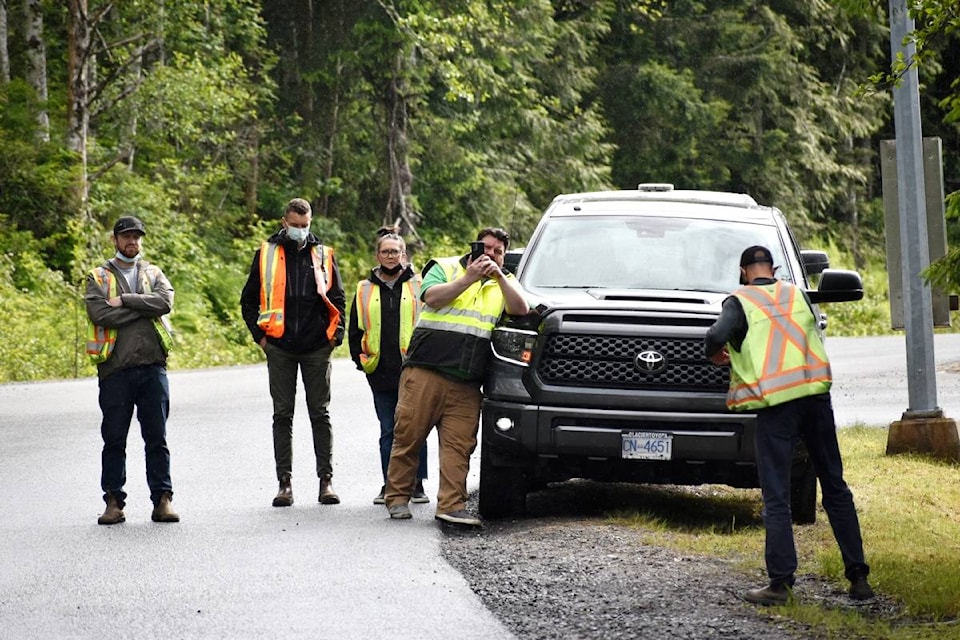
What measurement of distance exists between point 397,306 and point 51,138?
19.8 meters

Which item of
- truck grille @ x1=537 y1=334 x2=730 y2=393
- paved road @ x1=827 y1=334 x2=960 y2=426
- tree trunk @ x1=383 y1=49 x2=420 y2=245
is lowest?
paved road @ x1=827 y1=334 x2=960 y2=426

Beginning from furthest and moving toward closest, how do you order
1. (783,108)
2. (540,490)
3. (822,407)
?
(783,108) → (540,490) → (822,407)

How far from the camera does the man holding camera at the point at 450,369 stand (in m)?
9.83

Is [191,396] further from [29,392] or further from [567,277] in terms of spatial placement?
[567,277]

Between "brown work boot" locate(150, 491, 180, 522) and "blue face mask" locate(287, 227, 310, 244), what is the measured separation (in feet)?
6.54

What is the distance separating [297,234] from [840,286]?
3.76 m

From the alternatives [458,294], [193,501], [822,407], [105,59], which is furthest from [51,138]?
[822,407]

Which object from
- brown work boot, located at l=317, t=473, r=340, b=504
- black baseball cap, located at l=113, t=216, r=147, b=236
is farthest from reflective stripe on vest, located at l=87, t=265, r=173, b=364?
brown work boot, located at l=317, t=473, r=340, b=504

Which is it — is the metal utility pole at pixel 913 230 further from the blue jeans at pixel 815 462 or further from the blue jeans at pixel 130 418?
the blue jeans at pixel 130 418

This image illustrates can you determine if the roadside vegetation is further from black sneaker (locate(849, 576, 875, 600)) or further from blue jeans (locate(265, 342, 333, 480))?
blue jeans (locate(265, 342, 333, 480))

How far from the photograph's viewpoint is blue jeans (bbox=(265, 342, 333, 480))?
11.0 meters

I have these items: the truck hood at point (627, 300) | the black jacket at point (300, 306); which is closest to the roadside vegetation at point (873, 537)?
the truck hood at point (627, 300)

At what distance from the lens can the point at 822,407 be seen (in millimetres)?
7785

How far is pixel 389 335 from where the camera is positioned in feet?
36.4
